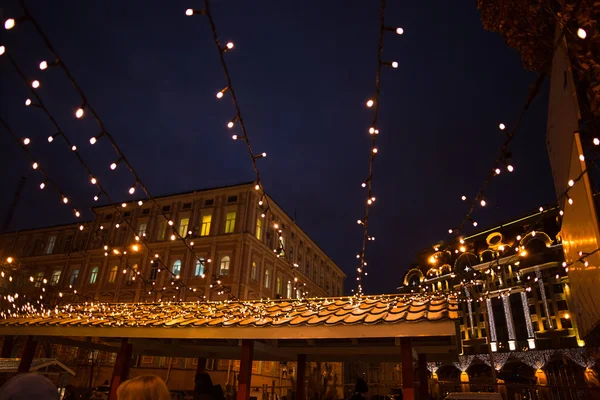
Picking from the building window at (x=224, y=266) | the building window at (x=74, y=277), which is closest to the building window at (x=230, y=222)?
the building window at (x=224, y=266)

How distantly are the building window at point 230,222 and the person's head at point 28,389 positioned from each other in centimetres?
2706

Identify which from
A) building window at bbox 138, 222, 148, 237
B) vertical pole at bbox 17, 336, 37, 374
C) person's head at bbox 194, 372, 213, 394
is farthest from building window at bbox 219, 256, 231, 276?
person's head at bbox 194, 372, 213, 394

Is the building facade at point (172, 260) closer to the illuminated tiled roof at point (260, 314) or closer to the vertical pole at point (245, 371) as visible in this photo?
the illuminated tiled roof at point (260, 314)

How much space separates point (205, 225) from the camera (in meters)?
30.0

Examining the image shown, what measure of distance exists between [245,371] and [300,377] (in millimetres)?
2913

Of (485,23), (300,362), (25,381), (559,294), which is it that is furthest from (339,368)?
(25,381)

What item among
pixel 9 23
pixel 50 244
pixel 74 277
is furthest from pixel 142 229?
pixel 9 23

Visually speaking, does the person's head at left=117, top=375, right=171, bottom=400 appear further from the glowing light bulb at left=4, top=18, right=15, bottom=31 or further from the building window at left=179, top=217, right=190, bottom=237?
the building window at left=179, top=217, right=190, bottom=237

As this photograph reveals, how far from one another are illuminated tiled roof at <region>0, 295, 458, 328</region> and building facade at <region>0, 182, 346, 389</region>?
48.7ft

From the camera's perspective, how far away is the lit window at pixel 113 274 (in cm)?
3034

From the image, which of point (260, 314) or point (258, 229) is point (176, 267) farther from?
point (260, 314)

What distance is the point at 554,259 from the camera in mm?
33281

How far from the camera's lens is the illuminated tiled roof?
248 inches

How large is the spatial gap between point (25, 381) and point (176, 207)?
102 ft
